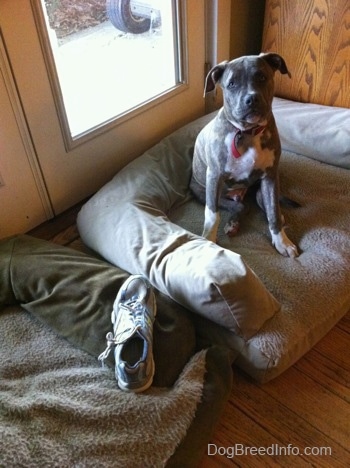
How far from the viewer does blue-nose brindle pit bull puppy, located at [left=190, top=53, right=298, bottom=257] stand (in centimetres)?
141

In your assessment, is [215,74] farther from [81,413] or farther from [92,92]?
[81,413]

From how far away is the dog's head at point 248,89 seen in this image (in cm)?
138

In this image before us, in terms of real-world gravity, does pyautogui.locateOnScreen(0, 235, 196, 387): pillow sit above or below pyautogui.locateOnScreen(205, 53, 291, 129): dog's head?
below

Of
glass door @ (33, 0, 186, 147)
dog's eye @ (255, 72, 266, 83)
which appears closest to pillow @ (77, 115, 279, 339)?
glass door @ (33, 0, 186, 147)

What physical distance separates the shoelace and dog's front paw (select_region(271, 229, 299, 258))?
595 mm

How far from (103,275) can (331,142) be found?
1.16m

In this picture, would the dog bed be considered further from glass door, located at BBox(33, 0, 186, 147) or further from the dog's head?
the dog's head

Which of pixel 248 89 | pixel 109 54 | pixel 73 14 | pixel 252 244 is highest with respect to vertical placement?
pixel 73 14

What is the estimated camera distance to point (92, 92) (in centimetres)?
192

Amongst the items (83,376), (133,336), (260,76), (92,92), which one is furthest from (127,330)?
(92,92)

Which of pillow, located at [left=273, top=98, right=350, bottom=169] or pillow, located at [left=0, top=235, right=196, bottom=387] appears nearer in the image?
pillow, located at [left=0, top=235, right=196, bottom=387]

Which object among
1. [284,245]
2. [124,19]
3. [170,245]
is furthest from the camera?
[124,19]

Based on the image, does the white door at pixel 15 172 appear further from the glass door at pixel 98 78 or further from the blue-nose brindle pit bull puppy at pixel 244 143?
the blue-nose brindle pit bull puppy at pixel 244 143

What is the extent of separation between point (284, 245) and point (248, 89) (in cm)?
57
